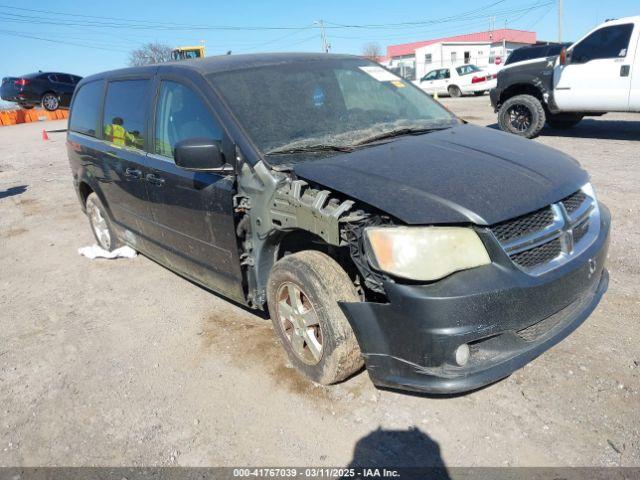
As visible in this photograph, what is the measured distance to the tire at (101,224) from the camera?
5023mm

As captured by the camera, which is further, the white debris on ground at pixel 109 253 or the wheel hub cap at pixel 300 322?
the white debris on ground at pixel 109 253

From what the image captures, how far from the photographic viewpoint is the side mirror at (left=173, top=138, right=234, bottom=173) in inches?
110

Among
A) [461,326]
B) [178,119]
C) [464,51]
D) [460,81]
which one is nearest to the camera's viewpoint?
[461,326]

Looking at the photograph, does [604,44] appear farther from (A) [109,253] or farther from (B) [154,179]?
(A) [109,253]

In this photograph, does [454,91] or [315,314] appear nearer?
[315,314]

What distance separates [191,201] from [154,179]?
524 millimetres

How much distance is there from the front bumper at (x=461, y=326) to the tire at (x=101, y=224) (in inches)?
140

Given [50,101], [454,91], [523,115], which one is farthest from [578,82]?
[50,101]

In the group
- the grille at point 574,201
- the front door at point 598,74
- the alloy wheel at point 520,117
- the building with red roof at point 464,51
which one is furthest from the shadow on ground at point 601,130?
the building with red roof at point 464,51

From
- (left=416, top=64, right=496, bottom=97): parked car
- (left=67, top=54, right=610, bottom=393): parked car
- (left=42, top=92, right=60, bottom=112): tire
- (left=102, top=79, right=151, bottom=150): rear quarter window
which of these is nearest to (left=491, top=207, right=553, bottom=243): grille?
(left=67, top=54, right=610, bottom=393): parked car

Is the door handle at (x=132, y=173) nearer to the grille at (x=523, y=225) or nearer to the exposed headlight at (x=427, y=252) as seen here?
the exposed headlight at (x=427, y=252)

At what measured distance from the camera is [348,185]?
7.88ft

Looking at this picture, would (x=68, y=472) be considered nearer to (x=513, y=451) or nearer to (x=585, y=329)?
(x=513, y=451)

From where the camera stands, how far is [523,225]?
2281mm
